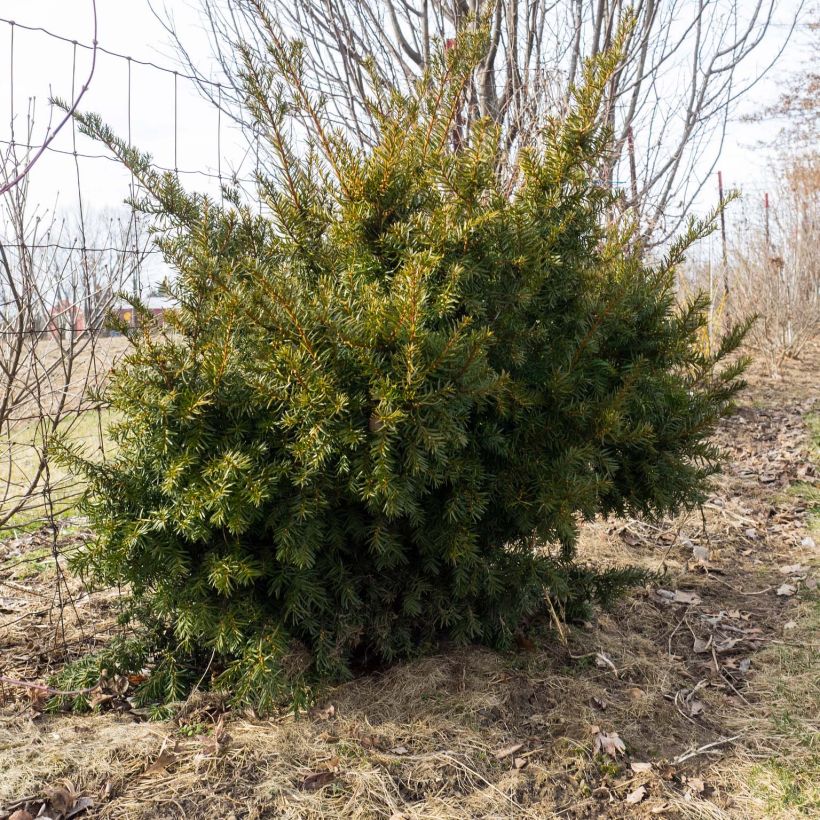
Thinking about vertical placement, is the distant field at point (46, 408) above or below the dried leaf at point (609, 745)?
above

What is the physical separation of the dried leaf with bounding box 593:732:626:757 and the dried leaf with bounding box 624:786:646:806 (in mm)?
157

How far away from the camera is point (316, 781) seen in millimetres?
2389

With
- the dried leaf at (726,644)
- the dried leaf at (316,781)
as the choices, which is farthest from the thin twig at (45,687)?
the dried leaf at (726,644)

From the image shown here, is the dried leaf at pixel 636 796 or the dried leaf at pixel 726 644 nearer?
the dried leaf at pixel 636 796

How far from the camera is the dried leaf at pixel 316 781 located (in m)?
2.37

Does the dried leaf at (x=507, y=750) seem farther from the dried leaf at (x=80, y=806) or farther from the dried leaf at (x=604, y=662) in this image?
the dried leaf at (x=80, y=806)

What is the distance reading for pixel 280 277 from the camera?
234cm

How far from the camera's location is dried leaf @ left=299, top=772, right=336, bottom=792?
2.37 metres

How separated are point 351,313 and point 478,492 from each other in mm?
760

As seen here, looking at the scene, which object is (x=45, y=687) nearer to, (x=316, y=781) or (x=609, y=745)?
(x=316, y=781)

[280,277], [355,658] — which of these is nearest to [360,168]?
[280,277]

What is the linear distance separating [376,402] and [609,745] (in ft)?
5.00

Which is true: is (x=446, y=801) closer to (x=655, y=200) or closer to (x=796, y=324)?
(x=655, y=200)

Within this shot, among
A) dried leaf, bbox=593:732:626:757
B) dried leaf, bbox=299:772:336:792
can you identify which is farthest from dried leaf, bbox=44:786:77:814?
dried leaf, bbox=593:732:626:757
